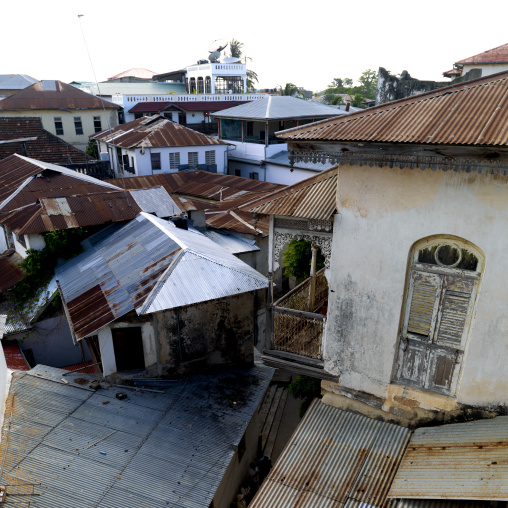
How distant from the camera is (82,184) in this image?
1706 centimetres

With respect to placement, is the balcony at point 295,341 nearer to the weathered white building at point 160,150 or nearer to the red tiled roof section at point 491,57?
the red tiled roof section at point 491,57

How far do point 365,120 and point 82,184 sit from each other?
13781 millimetres

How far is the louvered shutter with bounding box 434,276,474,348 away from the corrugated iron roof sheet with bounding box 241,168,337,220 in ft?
7.06

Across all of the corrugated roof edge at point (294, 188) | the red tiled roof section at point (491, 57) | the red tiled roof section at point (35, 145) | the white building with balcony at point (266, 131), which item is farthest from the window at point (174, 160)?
the corrugated roof edge at point (294, 188)

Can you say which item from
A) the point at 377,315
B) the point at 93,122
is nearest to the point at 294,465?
the point at 377,315

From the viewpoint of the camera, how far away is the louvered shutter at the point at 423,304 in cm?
654

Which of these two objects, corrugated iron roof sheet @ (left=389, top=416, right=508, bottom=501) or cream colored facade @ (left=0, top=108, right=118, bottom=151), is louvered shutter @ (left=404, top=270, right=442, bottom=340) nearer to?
corrugated iron roof sheet @ (left=389, top=416, right=508, bottom=501)

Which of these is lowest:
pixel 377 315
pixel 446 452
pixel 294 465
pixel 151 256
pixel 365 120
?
pixel 294 465

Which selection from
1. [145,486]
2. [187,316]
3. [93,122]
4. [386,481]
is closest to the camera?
[386,481]

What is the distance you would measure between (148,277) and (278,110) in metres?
22.5

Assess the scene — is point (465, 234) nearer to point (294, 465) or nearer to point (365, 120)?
point (365, 120)

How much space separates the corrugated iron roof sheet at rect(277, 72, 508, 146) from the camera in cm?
534

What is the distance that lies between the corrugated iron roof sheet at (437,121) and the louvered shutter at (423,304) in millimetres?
2159

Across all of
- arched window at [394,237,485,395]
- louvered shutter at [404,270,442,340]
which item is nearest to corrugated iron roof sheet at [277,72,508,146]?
arched window at [394,237,485,395]
